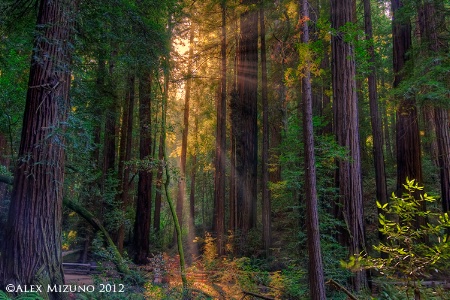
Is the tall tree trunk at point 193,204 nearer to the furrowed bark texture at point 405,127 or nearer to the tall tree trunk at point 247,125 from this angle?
the tall tree trunk at point 247,125

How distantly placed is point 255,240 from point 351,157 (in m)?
8.08

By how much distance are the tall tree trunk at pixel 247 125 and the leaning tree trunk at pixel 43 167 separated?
9500 millimetres

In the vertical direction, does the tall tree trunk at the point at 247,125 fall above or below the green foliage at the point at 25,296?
above

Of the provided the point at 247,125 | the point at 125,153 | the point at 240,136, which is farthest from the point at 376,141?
the point at 125,153

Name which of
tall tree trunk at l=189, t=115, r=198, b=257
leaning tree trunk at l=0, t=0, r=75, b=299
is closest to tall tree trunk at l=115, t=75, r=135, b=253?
leaning tree trunk at l=0, t=0, r=75, b=299

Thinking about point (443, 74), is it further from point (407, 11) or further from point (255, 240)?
point (255, 240)

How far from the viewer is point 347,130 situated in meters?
7.79

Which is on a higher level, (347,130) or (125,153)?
(125,153)

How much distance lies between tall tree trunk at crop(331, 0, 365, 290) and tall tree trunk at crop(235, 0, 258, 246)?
660 cm

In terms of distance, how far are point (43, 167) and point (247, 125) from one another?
1020cm

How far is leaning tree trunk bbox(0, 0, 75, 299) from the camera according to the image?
198 inches

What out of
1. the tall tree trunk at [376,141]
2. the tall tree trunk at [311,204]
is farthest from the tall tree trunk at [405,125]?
the tall tree trunk at [311,204]

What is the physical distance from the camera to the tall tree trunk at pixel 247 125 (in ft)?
46.7

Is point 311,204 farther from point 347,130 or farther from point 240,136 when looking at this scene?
point 240,136
